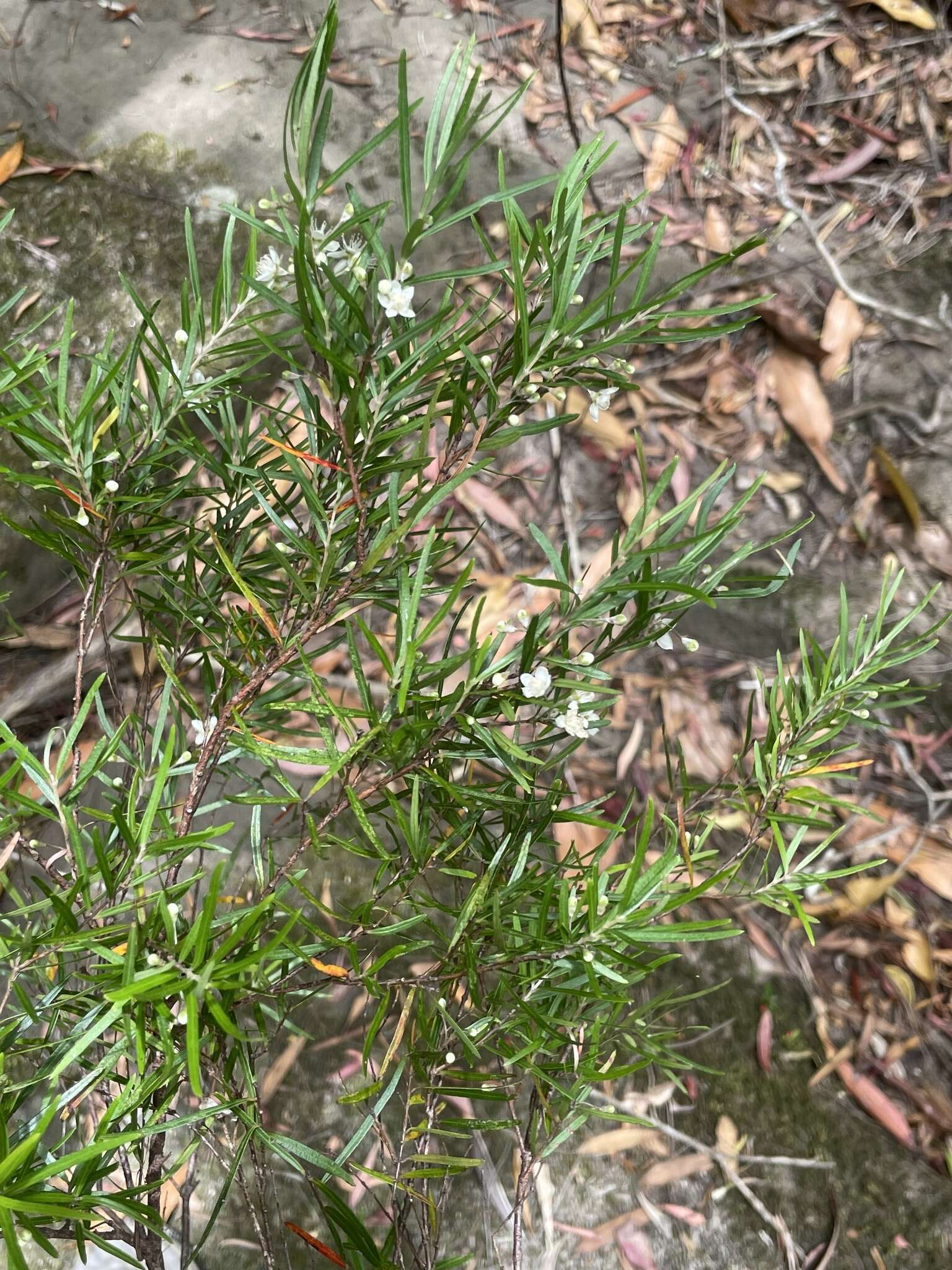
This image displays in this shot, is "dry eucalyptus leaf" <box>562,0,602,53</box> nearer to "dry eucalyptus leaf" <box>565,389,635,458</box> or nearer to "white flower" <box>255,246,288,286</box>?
"dry eucalyptus leaf" <box>565,389,635,458</box>

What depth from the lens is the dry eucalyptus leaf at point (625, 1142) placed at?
1.20 m

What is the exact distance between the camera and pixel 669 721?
1.64 meters

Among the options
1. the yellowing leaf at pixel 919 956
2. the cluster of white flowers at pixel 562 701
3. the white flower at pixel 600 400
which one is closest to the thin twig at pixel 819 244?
the yellowing leaf at pixel 919 956

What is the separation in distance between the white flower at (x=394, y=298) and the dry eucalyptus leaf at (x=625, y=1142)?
1216 millimetres

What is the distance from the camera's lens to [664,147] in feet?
6.43

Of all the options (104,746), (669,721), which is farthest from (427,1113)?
(669,721)

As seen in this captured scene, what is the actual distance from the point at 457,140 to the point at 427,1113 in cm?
70

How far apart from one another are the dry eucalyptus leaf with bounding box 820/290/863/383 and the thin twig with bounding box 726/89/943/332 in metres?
0.03

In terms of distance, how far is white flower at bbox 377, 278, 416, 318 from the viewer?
44 cm

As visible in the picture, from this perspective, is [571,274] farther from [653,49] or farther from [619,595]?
[653,49]

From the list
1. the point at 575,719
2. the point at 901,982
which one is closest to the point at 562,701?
the point at 575,719

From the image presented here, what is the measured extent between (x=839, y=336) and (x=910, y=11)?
0.90m

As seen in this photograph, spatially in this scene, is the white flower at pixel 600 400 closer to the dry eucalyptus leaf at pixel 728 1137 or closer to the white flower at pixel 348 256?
the white flower at pixel 348 256

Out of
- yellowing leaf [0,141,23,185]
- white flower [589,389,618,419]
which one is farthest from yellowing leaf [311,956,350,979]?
yellowing leaf [0,141,23,185]
